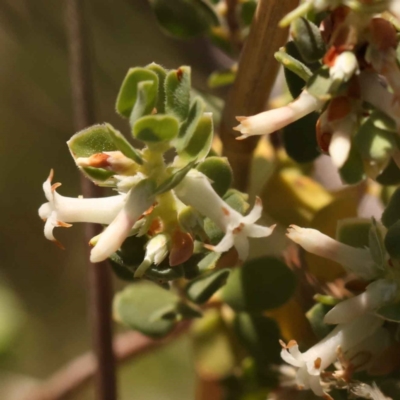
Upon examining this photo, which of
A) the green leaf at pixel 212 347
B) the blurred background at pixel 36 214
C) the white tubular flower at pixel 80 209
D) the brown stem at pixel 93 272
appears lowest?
the blurred background at pixel 36 214

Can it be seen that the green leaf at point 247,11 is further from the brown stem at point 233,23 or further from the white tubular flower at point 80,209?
the white tubular flower at point 80,209

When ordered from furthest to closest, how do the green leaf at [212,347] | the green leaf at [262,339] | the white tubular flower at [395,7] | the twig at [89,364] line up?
the twig at [89,364] → the green leaf at [212,347] → the green leaf at [262,339] → the white tubular flower at [395,7]

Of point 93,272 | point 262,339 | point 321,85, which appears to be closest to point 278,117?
point 321,85

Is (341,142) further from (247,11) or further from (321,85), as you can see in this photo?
(247,11)

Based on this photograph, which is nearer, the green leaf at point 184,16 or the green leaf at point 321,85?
the green leaf at point 321,85

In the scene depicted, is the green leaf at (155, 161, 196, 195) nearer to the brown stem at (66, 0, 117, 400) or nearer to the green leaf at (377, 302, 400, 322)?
the green leaf at (377, 302, 400, 322)

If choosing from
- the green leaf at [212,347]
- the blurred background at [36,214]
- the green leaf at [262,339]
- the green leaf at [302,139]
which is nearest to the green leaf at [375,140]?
the green leaf at [302,139]

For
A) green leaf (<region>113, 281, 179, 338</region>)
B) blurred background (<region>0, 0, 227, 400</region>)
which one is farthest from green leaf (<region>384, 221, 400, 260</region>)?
blurred background (<region>0, 0, 227, 400</region>)
